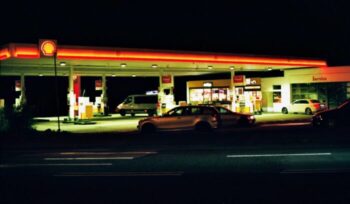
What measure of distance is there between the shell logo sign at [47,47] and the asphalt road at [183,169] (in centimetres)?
604

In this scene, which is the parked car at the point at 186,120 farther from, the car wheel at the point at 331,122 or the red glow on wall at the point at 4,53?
the red glow on wall at the point at 4,53

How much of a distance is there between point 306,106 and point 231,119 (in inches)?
688

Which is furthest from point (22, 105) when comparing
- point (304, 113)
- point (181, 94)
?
point (181, 94)

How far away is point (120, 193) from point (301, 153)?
7564 millimetres

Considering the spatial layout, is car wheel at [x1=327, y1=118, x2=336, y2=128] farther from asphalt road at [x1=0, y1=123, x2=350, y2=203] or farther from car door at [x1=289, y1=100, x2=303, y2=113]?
car door at [x1=289, y1=100, x2=303, y2=113]

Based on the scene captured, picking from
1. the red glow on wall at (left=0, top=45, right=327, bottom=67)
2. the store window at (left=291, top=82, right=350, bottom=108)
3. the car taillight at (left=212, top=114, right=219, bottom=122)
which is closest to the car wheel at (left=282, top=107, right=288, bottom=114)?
the store window at (left=291, top=82, right=350, bottom=108)

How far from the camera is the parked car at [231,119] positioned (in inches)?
991

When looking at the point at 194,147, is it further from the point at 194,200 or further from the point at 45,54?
the point at 45,54

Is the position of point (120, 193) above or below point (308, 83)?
below

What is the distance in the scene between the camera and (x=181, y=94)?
245 ft

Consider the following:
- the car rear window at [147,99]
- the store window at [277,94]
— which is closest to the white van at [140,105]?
the car rear window at [147,99]

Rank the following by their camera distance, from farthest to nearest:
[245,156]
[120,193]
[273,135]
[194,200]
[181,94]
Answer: [181,94] < [273,135] < [245,156] < [120,193] < [194,200]

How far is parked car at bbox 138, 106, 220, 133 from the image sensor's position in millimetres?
24375

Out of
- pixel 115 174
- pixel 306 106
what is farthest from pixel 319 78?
pixel 115 174
